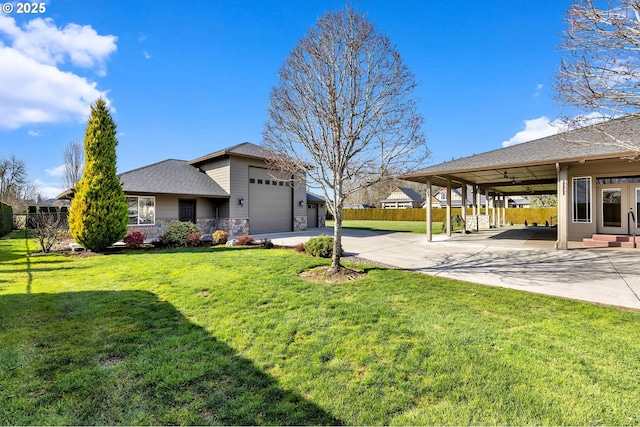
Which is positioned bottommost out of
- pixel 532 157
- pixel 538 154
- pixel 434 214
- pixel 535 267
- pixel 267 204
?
pixel 535 267

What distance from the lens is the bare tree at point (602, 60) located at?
4.38 meters

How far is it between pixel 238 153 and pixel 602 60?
49.9 feet

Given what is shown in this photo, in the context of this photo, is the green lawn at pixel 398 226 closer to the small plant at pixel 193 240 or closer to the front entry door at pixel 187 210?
the front entry door at pixel 187 210

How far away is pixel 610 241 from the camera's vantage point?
1105 cm

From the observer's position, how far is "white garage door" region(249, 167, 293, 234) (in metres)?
18.1

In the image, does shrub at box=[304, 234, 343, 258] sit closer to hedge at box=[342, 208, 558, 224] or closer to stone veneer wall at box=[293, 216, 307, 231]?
stone veneer wall at box=[293, 216, 307, 231]

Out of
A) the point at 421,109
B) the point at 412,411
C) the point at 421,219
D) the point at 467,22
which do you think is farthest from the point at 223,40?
the point at 421,219

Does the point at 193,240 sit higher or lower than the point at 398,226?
higher

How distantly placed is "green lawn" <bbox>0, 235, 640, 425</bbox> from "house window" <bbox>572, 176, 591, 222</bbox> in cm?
1001

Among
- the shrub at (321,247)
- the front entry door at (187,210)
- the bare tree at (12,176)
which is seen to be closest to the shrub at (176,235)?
the front entry door at (187,210)

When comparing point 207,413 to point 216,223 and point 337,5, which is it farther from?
point 216,223

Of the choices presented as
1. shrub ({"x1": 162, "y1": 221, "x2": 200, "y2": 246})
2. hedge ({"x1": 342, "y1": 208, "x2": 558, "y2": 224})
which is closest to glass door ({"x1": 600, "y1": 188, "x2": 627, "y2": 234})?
hedge ({"x1": 342, "y1": 208, "x2": 558, "y2": 224})

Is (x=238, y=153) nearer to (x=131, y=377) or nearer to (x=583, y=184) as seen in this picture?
(x=131, y=377)

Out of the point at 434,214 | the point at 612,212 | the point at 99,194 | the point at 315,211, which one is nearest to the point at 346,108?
the point at 99,194
